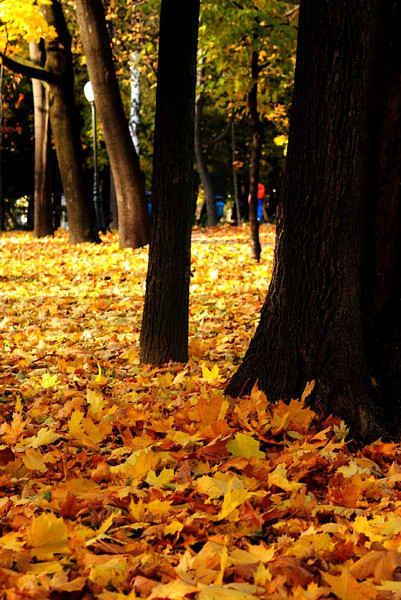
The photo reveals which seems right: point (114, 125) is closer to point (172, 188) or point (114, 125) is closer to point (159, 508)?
point (172, 188)

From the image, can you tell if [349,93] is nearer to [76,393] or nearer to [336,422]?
[336,422]

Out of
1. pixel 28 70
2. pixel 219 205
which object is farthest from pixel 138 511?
pixel 219 205

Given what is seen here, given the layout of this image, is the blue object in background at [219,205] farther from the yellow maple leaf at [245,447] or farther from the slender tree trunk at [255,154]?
the yellow maple leaf at [245,447]

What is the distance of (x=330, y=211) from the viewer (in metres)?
3.93

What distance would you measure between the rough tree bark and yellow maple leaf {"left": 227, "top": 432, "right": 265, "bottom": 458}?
721 millimetres

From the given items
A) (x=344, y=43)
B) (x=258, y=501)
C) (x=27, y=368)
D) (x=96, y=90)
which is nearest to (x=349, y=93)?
(x=344, y=43)

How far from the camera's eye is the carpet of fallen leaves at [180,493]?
7.55 ft

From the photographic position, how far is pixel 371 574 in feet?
7.86

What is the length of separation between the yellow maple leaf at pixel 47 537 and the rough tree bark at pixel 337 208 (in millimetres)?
1884

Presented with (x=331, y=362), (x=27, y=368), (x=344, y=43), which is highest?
(x=344, y=43)

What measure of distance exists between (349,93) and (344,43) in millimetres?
268

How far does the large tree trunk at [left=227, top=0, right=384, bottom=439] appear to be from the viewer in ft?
12.6

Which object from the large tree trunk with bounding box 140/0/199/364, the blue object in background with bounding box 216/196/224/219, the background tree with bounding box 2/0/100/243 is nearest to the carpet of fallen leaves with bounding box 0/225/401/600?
the large tree trunk with bounding box 140/0/199/364

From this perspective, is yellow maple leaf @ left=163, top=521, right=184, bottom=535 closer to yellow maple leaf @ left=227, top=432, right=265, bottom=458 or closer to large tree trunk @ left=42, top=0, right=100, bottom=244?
yellow maple leaf @ left=227, top=432, right=265, bottom=458
